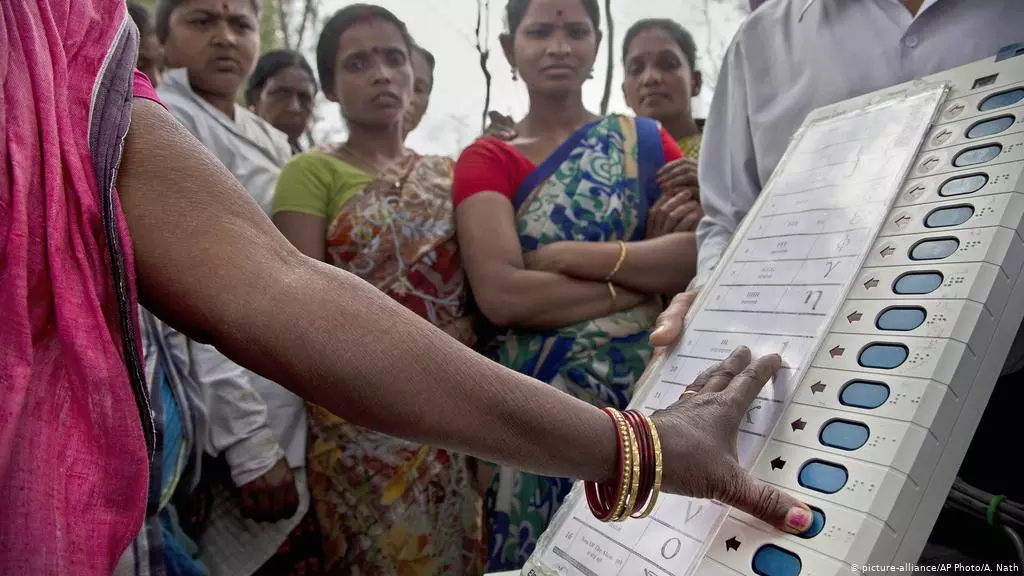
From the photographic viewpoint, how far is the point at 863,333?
0.78 metres

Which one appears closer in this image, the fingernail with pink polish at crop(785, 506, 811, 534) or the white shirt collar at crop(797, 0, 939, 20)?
the fingernail with pink polish at crop(785, 506, 811, 534)

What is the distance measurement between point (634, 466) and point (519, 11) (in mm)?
1639

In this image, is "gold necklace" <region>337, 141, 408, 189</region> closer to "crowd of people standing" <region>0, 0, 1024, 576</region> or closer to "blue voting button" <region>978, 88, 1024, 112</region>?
"crowd of people standing" <region>0, 0, 1024, 576</region>

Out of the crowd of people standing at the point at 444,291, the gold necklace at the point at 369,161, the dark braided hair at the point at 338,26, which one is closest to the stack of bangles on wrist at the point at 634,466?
the crowd of people standing at the point at 444,291

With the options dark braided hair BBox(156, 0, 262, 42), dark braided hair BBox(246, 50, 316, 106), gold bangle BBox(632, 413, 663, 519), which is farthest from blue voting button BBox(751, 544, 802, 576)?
dark braided hair BBox(246, 50, 316, 106)

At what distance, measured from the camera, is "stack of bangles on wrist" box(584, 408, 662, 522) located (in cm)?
74

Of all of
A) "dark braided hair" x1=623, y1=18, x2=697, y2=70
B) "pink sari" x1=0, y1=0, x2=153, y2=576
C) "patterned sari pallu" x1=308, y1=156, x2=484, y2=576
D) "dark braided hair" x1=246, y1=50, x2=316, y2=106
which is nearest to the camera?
"pink sari" x1=0, y1=0, x2=153, y2=576

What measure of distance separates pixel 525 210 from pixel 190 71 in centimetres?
117

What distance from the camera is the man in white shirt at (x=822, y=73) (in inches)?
41.0

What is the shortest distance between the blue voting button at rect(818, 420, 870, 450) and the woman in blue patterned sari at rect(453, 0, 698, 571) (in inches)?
37.8

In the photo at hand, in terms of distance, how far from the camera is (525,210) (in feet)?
5.97

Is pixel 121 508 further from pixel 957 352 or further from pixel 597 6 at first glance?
pixel 597 6

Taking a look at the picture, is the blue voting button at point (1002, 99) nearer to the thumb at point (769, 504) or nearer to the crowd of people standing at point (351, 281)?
the crowd of people standing at point (351, 281)

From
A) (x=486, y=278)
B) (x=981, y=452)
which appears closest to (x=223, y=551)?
(x=486, y=278)
